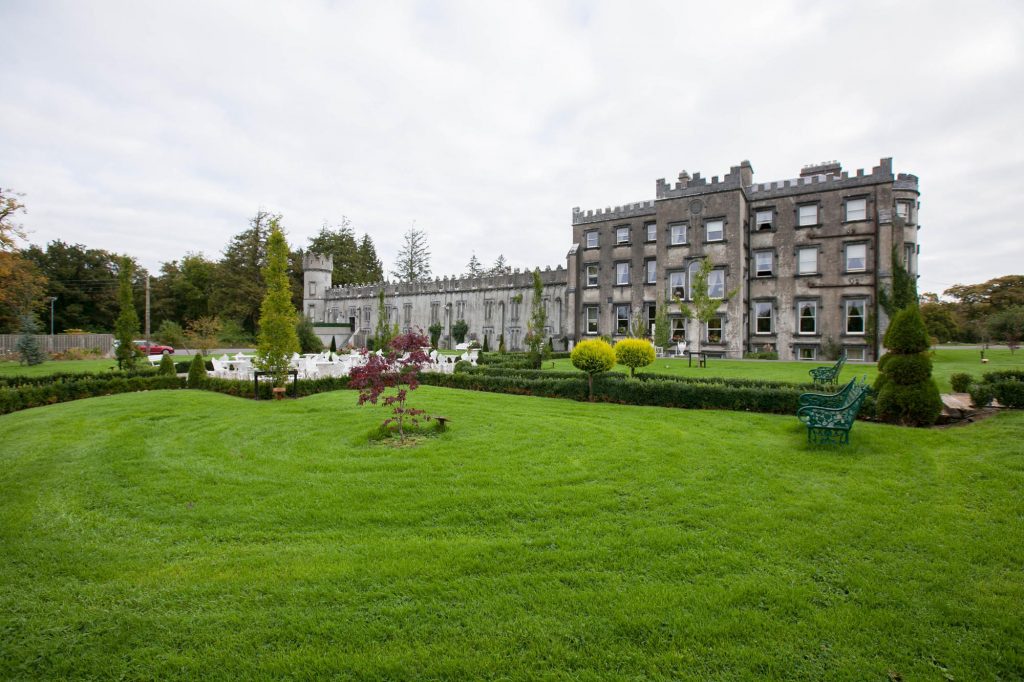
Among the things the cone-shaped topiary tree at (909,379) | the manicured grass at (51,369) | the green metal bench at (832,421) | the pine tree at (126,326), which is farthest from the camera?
the manicured grass at (51,369)

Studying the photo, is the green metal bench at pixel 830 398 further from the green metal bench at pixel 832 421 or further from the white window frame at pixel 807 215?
the white window frame at pixel 807 215

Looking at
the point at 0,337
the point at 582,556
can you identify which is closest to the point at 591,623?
the point at 582,556

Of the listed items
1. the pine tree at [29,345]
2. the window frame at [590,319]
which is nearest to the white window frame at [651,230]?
the window frame at [590,319]

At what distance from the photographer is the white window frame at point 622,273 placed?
110 feet

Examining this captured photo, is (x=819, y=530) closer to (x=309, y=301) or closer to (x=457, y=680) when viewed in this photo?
(x=457, y=680)

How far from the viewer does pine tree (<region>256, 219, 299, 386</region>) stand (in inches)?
614

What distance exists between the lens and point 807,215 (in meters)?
27.3

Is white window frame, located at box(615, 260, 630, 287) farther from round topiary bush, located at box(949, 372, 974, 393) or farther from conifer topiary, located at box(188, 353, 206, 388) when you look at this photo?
conifer topiary, located at box(188, 353, 206, 388)

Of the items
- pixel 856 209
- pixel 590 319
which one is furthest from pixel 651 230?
pixel 856 209

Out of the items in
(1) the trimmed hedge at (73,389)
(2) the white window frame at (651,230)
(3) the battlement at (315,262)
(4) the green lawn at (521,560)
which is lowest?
(4) the green lawn at (521,560)

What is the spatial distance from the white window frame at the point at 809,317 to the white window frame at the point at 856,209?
4840 mm

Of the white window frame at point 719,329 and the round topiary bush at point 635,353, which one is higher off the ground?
the white window frame at point 719,329

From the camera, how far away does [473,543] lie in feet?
14.4

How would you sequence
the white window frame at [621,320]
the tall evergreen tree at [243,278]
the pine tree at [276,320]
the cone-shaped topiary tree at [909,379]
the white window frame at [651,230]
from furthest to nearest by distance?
the tall evergreen tree at [243,278]
the white window frame at [621,320]
the white window frame at [651,230]
the pine tree at [276,320]
the cone-shaped topiary tree at [909,379]
